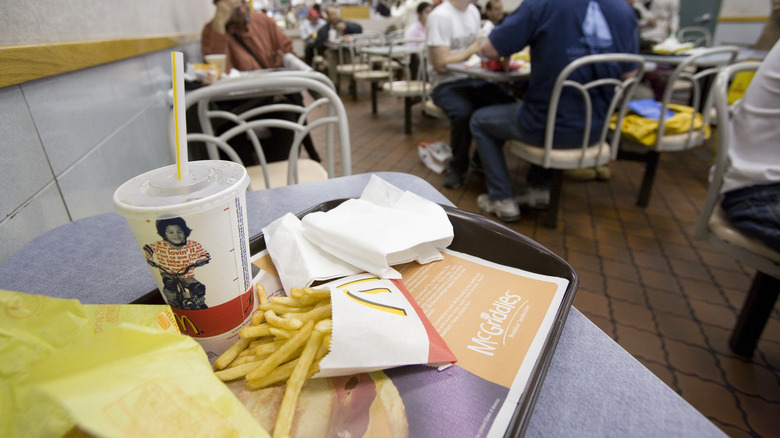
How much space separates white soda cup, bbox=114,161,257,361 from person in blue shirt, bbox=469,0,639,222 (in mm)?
2272

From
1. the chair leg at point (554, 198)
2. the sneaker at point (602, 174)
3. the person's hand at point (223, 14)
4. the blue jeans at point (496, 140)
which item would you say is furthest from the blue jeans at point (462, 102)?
the person's hand at point (223, 14)

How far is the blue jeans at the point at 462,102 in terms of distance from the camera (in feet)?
11.0

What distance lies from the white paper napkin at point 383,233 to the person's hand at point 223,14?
10.7ft

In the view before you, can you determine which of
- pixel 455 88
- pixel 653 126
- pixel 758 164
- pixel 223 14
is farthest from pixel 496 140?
pixel 223 14

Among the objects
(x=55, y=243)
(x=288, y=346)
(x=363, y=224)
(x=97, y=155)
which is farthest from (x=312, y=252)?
(x=97, y=155)

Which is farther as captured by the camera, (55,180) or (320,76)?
(320,76)

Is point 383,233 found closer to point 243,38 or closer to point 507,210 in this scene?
point 507,210

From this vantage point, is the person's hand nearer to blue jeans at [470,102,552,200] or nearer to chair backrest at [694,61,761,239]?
blue jeans at [470,102,552,200]

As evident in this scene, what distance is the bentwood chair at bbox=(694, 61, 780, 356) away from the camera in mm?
1286

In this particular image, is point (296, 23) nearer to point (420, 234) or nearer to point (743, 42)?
point (743, 42)

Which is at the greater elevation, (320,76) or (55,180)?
(320,76)

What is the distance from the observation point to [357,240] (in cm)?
62

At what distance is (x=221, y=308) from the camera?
0.52m

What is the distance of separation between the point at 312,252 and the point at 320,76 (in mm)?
1495
